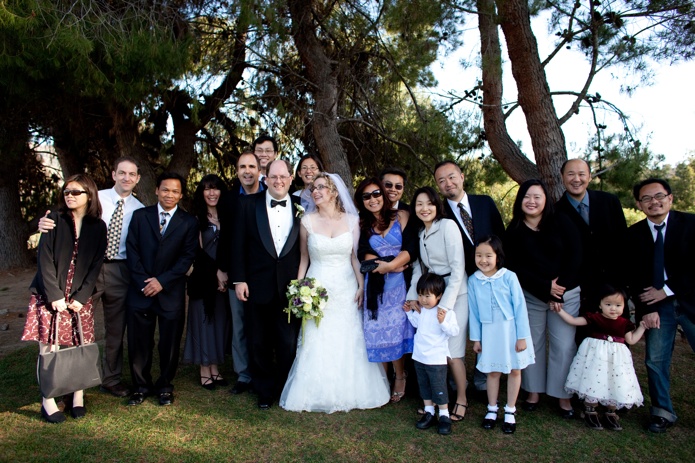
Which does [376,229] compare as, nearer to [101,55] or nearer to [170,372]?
[170,372]

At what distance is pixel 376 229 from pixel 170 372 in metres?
2.19

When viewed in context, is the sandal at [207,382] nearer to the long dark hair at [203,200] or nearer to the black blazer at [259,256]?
the black blazer at [259,256]

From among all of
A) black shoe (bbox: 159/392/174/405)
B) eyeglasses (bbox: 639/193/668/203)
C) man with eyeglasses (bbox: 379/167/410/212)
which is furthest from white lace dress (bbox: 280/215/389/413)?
eyeglasses (bbox: 639/193/668/203)

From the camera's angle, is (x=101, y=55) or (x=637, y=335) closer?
(x=637, y=335)

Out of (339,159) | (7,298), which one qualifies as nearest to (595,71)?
(339,159)

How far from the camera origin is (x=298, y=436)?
3844 millimetres

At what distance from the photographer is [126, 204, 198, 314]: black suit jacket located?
4.37m

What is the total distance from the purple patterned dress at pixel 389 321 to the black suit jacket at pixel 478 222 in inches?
20.9

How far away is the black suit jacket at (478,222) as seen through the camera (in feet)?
14.2

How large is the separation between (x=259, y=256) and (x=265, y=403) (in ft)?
4.10

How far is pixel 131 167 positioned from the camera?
15.0 feet

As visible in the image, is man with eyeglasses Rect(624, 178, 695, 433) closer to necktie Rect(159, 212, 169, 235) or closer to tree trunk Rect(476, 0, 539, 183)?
tree trunk Rect(476, 0, 539, 183)

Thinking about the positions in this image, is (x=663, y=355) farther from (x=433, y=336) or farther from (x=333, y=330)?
(x=333, y=330)

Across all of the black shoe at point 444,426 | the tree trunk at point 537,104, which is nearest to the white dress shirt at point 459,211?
the black shoe at point 444,426
